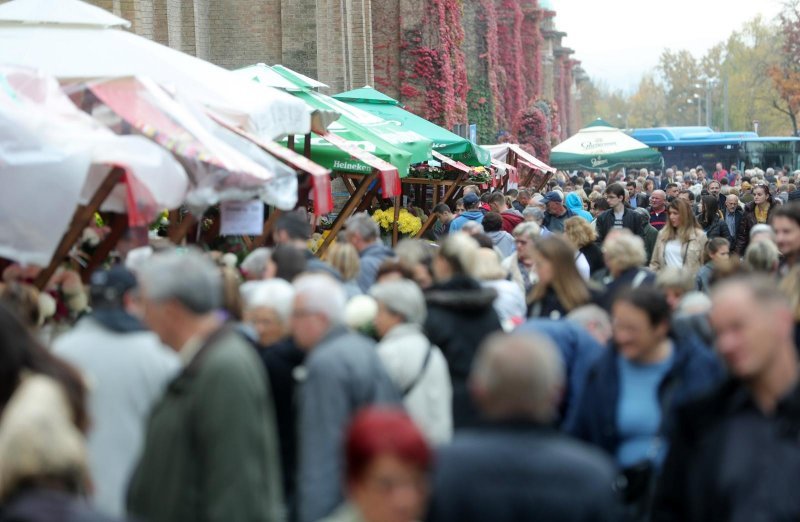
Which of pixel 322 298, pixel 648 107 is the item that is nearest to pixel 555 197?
pixel 322 298

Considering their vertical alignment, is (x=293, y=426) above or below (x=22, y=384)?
below

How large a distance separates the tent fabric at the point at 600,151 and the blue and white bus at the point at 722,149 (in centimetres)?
2707

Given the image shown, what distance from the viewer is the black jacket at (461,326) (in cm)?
731

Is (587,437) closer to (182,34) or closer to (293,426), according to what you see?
(293,426)

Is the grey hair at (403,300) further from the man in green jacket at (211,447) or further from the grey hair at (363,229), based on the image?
the grey hair at (363,229)

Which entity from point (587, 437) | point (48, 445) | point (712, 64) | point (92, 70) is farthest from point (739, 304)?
point (712, 64)

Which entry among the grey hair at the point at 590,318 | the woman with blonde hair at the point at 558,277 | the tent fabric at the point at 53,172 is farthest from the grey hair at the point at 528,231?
the grey hair at the point at 590,318

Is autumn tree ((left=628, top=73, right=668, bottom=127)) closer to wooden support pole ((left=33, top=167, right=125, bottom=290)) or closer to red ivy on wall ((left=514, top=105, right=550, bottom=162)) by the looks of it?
red ivy on wall ((left=514, top=105, right=550, bottom=162))

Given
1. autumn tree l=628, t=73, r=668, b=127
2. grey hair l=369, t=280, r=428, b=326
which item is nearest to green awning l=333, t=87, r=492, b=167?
grey hair l=369, t=280, r=428, b=326

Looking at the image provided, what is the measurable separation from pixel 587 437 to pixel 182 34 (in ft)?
69.0

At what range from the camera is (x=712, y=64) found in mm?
142500

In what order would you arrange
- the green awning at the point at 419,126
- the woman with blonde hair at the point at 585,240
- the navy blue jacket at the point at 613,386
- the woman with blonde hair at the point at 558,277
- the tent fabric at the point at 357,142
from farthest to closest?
the green awning at the point at 419,126, the tent fabric at the point at 357,142, the woman with blonde hair at the point at 585,240, the woman with blonde hair at the point at 558,277, the navy blue jacket at the point at 613,386

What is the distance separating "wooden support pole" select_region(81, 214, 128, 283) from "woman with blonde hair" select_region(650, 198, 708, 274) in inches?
247

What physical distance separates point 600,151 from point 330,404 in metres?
29.7
